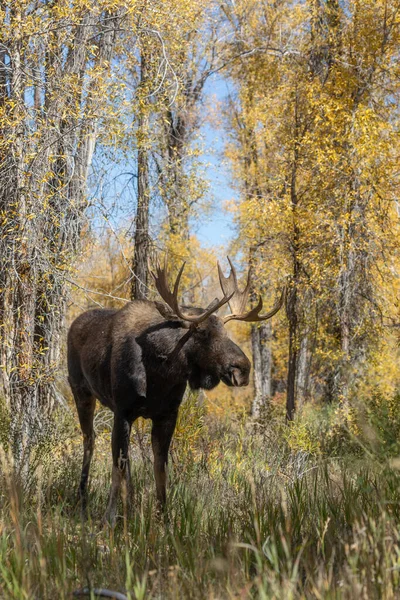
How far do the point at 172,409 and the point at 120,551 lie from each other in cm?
224

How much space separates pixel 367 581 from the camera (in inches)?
119

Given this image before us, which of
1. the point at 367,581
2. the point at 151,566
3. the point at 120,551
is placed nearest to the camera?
the point at 367,581

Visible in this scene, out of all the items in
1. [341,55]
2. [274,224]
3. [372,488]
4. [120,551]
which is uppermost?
[341,55]

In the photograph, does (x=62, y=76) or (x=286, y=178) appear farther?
(x=286, y=178)

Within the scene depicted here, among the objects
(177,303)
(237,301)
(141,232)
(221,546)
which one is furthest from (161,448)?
(141,232)

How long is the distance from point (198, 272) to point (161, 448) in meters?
4.42

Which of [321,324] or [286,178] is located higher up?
[286,178]

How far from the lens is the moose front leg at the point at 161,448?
20.3 ft

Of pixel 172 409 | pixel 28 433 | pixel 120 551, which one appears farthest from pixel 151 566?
pixel 28 433

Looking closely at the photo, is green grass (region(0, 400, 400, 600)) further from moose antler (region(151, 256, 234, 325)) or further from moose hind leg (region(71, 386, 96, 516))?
moose antler (region(151, 256, 234, 325))

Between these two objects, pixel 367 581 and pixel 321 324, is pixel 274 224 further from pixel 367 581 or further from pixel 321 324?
pixel 367 581

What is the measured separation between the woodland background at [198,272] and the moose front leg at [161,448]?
0.26 meters

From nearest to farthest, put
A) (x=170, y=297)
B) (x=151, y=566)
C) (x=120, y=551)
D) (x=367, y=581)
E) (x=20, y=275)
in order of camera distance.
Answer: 1. (x=367, y=581)
2. (x=151, y=566)
3. (x=120, y=551)
4. (x=170, y=297)
5. (x=20, y=275)

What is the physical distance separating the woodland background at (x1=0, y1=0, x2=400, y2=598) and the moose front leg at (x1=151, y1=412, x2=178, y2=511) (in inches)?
10.3
